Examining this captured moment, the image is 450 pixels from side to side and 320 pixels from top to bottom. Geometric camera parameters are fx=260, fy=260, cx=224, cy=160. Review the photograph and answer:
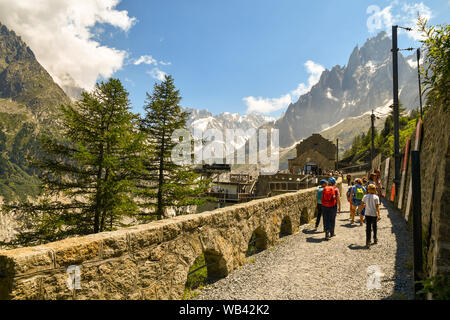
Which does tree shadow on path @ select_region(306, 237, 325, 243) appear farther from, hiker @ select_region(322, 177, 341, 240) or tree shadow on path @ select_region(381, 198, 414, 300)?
tree shadow on path @ select_region(381, 198, 414, 300)

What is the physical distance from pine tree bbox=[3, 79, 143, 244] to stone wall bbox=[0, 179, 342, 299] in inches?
379

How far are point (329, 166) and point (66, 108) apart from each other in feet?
153

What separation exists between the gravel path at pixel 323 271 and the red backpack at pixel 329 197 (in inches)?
44.6

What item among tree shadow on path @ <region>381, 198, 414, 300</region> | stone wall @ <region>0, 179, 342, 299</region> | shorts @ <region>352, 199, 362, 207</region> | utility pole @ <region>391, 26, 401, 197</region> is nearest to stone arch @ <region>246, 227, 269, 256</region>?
stone wall @ <region>0, 179, 342, 299</region>

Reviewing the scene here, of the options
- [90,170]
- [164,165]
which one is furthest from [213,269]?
[164,165]

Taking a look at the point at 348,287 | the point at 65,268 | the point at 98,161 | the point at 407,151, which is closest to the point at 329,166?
the point at 407,151

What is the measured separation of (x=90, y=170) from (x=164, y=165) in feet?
17.4

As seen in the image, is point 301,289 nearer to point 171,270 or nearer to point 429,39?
point 171,270

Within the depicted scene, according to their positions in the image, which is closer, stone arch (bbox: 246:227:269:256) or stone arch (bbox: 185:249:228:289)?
stone arch (bbox: 185:249:228:289)

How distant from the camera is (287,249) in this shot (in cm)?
760

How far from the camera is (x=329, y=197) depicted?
8.35m

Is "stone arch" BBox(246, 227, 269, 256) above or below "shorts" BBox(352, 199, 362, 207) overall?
below

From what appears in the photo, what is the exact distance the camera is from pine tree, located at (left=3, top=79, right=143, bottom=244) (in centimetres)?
1327

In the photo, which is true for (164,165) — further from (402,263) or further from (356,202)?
(402,263)
